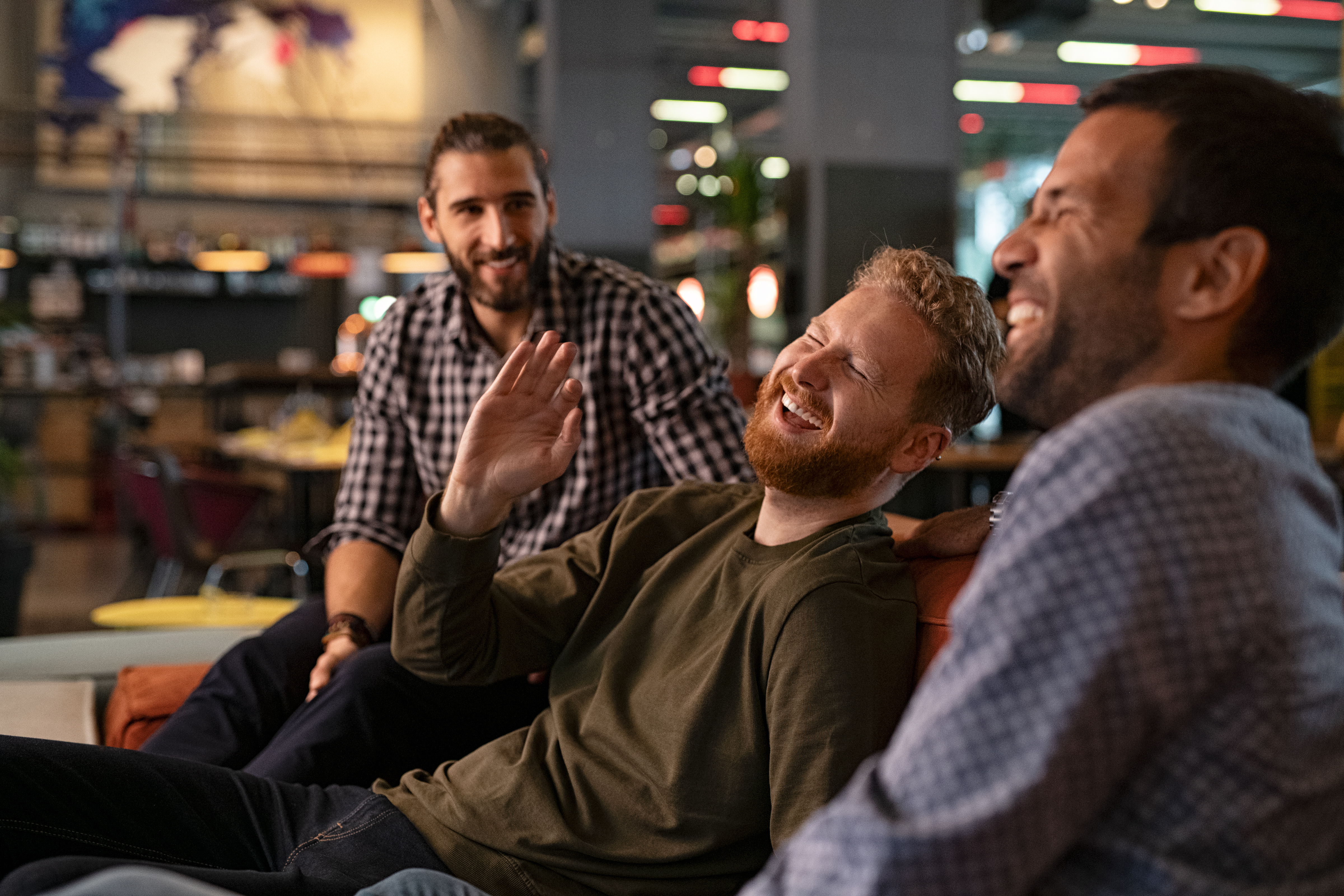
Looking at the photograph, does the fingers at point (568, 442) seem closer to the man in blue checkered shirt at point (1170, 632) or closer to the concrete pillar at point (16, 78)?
the man in blue checkered shirt at point (1170, 632)

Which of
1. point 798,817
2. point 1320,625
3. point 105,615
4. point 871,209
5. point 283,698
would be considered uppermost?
point 871,209

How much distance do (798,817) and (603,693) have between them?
0.37m

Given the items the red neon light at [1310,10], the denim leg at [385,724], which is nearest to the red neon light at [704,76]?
the red neon light at [1310,10]

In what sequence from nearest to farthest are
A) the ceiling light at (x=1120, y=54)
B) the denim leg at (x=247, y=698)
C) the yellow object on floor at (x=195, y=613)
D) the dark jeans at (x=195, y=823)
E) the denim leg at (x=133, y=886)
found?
the denim leg at (x=133, y=886) → the dark jeans at (x=195, y=823) → the denim leg at (x=247, y=698) → the yellow object on floor at (x=195, y=613) → the ceiling light at (x=1120, y=54)

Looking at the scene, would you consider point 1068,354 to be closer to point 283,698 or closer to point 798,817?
point 798,817

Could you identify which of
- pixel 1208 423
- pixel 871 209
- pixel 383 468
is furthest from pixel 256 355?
pixel 1208 423

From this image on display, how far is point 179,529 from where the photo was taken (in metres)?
4.91

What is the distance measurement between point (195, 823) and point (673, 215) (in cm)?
2262

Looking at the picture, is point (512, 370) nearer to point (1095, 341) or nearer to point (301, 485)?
point (1095, 341)

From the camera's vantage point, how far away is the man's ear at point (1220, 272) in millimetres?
910

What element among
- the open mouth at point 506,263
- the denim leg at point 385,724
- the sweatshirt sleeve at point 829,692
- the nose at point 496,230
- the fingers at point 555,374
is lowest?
the denim leg at point 385,724

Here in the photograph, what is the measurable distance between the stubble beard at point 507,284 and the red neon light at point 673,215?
67.8 ft

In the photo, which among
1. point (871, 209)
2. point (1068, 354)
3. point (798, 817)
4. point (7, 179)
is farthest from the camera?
point (7, 179)

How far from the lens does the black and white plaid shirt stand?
242cm
